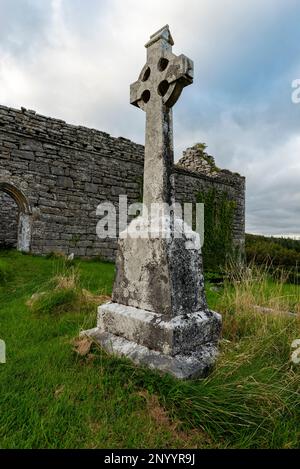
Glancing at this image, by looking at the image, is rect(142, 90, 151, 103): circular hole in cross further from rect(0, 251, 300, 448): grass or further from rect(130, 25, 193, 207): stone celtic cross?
rect(0, 251, 300, 448): grass

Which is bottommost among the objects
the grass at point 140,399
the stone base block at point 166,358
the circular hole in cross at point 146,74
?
the grass at point 140,399

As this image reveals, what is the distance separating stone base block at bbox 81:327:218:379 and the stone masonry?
267 inches

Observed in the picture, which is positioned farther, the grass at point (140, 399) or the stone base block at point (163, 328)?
the stone base block at point (163, 328)

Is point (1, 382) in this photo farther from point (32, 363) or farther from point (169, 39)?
point (169, 39)

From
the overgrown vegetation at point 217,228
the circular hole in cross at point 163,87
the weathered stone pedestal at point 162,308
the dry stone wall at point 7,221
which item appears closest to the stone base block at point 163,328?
the weathered stone pedestal at point 162,308

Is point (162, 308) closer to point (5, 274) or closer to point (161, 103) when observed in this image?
point (161, 103)

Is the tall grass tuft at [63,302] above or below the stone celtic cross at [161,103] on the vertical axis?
below

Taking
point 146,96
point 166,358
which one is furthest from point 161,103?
point 166,358

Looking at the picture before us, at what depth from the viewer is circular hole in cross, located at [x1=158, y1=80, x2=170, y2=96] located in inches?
112

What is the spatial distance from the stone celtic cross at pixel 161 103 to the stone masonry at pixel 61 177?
650 centimetres

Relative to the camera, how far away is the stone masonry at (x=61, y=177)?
27.9 ft

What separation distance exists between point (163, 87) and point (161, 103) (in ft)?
0.54

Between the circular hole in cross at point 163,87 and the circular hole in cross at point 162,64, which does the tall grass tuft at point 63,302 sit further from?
the circular hole in cross at point 162,64


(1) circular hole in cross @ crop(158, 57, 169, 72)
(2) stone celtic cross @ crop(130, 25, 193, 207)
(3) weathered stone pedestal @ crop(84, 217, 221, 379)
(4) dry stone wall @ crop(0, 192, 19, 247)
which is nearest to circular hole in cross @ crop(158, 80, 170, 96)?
(2) stone celtic cross @ crop(130, 25, 193, 207)
